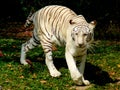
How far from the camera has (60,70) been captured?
852 centimetres

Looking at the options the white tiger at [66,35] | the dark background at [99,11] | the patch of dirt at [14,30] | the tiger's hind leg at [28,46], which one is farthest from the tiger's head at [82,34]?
the patch of dirt at [14,30]

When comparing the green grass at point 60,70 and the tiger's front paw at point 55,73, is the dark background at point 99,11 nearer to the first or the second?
the green grass at point 60,70

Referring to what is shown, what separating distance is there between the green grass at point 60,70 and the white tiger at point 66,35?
0.82 feet

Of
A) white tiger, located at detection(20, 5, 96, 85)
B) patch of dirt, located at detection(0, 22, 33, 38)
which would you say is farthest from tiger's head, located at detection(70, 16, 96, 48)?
patch of dirt, located at detection(0, 22, 33, 38)

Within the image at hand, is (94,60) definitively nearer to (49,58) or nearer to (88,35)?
(49,58)

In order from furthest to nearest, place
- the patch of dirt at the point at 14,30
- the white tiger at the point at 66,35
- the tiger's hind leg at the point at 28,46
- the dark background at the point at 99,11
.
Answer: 1. the patch of dirt at the point at 14,30
2. the dark background at the point at 99,11
3. the tiger's hind leg at the point at 28,46
4. the white tiger at the point at 66,35

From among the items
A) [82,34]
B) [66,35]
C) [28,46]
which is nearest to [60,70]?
[28,46]

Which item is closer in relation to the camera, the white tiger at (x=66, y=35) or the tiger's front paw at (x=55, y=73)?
the white tiger at (x=66, y=35)

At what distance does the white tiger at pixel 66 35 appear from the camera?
699cm

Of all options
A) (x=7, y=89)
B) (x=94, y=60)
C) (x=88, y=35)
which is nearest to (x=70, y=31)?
(x=88, y=35)

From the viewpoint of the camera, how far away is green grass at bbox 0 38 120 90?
756 cm

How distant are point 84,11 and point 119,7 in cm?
123

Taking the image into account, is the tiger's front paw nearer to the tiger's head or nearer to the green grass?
the green grass

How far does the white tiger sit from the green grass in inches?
9.9
